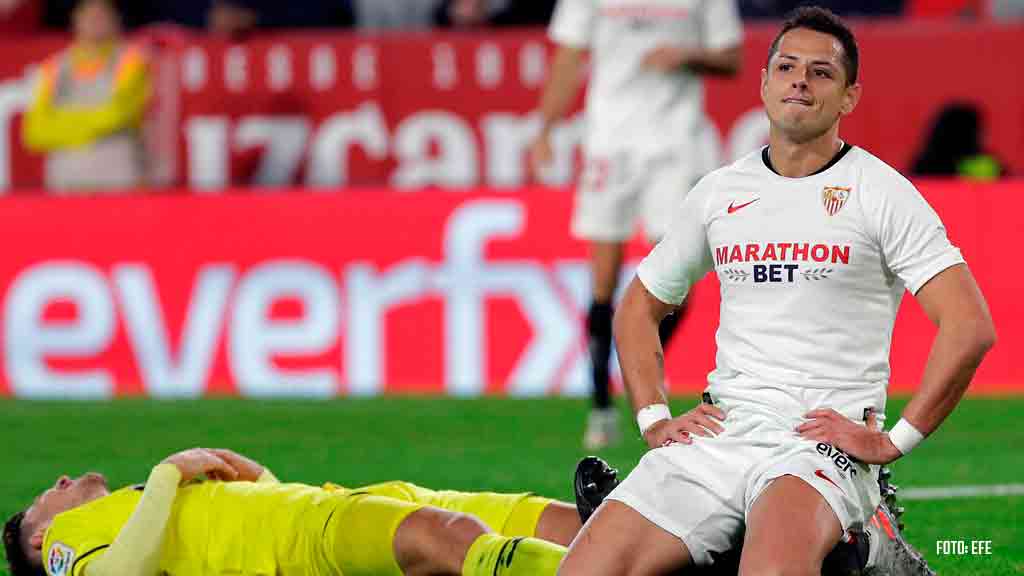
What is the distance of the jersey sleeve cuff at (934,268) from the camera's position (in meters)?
5.01

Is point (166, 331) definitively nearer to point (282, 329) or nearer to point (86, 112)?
point (282, 329)

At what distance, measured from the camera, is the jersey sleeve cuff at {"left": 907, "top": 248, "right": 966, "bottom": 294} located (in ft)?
16.4

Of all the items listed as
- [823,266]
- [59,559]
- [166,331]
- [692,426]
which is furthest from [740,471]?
[166,331]

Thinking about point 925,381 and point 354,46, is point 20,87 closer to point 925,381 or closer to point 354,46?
point 354,46

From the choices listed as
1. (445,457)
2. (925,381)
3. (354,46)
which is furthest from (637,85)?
(925,381)

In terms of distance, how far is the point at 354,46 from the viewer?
13.4m

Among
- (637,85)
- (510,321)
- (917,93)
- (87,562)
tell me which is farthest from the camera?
(917,93)

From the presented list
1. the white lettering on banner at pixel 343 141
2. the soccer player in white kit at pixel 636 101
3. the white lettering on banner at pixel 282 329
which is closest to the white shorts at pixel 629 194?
the soccer player in white kit at pixel 636 101

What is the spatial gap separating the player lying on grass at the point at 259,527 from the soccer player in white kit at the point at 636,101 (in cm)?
385

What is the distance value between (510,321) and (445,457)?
2.67m

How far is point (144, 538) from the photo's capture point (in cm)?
565

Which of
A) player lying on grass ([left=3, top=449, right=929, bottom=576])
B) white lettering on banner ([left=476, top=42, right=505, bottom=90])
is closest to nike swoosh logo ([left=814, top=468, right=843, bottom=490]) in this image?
player lying on grass ([left=3, top=449, right=929, bottom=576])

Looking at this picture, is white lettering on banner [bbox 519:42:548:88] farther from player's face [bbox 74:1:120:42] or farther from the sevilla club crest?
the sevilla club crest

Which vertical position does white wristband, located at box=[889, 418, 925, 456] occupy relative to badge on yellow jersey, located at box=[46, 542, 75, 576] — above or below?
above
